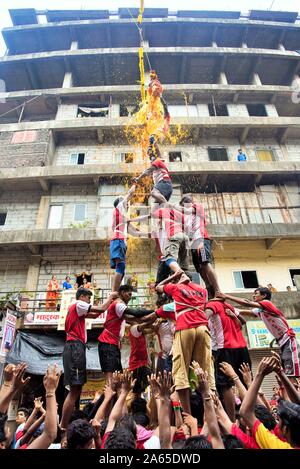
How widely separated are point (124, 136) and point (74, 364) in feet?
52.8

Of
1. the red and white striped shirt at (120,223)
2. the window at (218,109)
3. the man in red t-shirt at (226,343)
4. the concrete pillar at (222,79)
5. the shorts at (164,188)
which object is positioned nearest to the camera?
the man in red t-shirt at (226,343)

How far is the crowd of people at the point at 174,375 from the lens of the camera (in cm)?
226

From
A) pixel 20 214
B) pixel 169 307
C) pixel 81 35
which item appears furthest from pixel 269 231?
pixel 81 35

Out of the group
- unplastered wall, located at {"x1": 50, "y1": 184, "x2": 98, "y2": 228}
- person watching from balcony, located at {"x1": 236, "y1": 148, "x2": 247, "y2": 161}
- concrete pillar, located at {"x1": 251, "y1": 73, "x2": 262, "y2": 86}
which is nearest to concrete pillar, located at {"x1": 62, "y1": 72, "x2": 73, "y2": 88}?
unplastered wall, located at {"x1": 50, "y1": 184, "x2": 98, "y2": 228}

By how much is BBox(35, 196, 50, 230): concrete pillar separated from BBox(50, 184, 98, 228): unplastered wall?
32cm

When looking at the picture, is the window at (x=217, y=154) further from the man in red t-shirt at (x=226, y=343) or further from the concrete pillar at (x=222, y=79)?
the man in red t-shirt at (x=226, y=343)

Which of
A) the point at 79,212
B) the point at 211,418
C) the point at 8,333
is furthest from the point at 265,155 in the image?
the point at 211,418

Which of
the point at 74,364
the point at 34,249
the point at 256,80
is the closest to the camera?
the point at 74,364

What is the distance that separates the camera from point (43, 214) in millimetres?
16016

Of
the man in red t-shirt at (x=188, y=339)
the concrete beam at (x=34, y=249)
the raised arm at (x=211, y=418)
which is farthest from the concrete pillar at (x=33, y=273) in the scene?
the raised arm at (x=211, y=418)

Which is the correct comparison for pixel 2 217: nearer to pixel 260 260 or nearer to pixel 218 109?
pixel 260 260

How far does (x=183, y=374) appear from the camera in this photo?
378 centimetres

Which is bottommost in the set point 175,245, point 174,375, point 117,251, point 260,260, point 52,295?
point 174,375

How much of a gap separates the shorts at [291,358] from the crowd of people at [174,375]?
2 cm
